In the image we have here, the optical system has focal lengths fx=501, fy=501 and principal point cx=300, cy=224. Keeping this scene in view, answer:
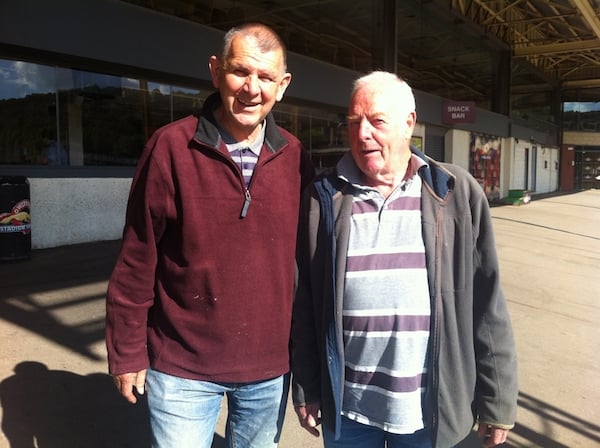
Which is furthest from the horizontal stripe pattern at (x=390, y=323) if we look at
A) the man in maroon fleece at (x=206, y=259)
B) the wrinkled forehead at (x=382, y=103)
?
the wrinkled forehead at (x=382, y=103)

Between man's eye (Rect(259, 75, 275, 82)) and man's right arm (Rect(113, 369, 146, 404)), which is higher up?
man's eye (Rect(259, 75, 275, 82))

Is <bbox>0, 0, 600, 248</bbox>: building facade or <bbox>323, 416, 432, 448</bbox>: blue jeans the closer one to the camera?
<bbox>323, 416, 432, 448</bbox>: blue jeans

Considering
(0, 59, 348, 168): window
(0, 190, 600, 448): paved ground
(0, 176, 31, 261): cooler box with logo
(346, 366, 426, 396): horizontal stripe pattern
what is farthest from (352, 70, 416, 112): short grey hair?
(0, 59, 348, 168): window

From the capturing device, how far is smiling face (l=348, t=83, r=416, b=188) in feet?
5.58

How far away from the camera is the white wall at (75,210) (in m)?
8.05

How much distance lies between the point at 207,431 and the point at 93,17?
7.72 meters

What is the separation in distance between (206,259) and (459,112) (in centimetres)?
1715

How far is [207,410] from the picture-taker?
1812 mm

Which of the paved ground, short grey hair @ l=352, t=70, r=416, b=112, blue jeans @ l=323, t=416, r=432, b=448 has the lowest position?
the paved ground

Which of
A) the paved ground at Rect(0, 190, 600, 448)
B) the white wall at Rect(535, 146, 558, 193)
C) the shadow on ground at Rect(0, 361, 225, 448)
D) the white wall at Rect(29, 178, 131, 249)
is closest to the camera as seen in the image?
the shadow on ground at Rect(0, 361, 225, 448)

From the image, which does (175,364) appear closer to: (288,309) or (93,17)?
(288,309)

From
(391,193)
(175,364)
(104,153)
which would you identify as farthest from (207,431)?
(104,153)

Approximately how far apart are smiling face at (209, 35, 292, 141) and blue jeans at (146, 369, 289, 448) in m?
0.90

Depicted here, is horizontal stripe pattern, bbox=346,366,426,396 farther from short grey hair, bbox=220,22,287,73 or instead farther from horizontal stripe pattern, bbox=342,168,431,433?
short grey hair, bbox=220,22,287,73
